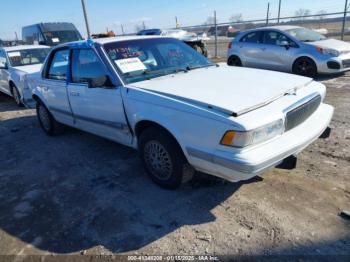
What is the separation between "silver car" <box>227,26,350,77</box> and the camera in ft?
28.2

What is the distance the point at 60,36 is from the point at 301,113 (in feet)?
48.9

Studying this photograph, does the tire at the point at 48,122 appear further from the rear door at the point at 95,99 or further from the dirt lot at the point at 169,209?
the dirt lot at the point at 169,209

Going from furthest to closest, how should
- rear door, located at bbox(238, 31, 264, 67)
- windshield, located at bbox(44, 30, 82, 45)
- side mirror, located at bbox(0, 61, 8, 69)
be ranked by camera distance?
1. windshield, located at bbox(44, 30, 82, 45)
2. rear door, located at bbox(238, 31, 264, 67)
3. side mirror, located at bbox(0, 61, 8, 69)

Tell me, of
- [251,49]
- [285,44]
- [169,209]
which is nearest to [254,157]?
[169,209]

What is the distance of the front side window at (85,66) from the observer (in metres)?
4.09

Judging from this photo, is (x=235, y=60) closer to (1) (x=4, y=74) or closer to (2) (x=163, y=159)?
(1) (x=4, y=74)

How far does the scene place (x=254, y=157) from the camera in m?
2.73

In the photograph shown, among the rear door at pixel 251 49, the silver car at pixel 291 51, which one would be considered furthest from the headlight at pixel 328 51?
the rear door at pixel 251 49


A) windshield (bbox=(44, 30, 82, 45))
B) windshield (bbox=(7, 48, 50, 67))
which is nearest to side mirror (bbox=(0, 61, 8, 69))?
windshield (bbox=(7, 48, 50, 67))

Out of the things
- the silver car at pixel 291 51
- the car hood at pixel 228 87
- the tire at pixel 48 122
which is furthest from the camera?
the silver car at pixel 291 51

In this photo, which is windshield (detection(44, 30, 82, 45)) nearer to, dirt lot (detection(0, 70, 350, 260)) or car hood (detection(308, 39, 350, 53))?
car hood (detection(308, 39, 350, 53))

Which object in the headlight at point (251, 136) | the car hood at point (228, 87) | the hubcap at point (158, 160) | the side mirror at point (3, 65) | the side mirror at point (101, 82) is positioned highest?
the side mirror at point (101, 82)

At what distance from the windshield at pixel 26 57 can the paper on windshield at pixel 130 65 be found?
6241 mm

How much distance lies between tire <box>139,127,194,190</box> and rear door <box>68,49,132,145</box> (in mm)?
398
